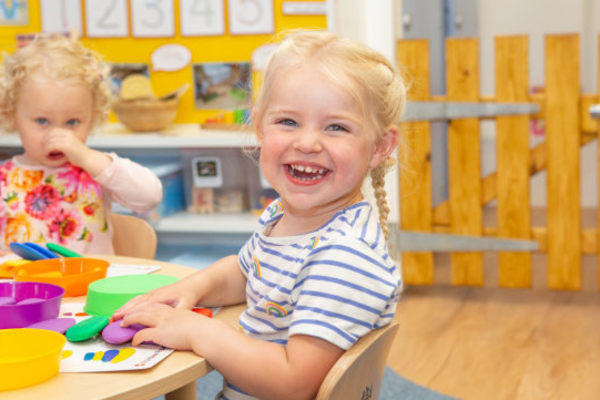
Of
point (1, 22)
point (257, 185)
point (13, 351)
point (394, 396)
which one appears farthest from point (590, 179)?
point (13, 351)

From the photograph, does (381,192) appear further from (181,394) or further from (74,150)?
(74,150)

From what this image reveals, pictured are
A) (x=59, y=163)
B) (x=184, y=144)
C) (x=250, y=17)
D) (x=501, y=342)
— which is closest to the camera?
(x=59, y=163)

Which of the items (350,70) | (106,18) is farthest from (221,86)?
(350,70)

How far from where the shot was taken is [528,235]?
3.42 m

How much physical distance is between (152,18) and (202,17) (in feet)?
0.72

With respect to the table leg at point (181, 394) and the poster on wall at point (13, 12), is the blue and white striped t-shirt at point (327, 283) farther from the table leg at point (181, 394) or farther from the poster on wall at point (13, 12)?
the poster on wall at point (13, 12)

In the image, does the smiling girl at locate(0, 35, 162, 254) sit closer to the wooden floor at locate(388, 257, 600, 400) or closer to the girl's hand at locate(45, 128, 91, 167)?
the girl's hand at locate(45, 128, 91, 167)

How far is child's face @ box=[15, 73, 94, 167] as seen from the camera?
190cm

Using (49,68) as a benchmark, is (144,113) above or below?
below

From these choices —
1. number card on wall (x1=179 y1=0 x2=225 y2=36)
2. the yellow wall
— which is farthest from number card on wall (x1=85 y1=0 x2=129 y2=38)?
number card on wall (x1=179 y1=0 x2=225 y2=36)

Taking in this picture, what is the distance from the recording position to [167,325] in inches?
42.6

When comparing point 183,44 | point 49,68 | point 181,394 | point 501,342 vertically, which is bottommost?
point 501,342

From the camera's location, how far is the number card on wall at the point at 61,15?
137 inches

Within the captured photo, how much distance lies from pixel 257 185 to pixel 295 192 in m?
2.18
